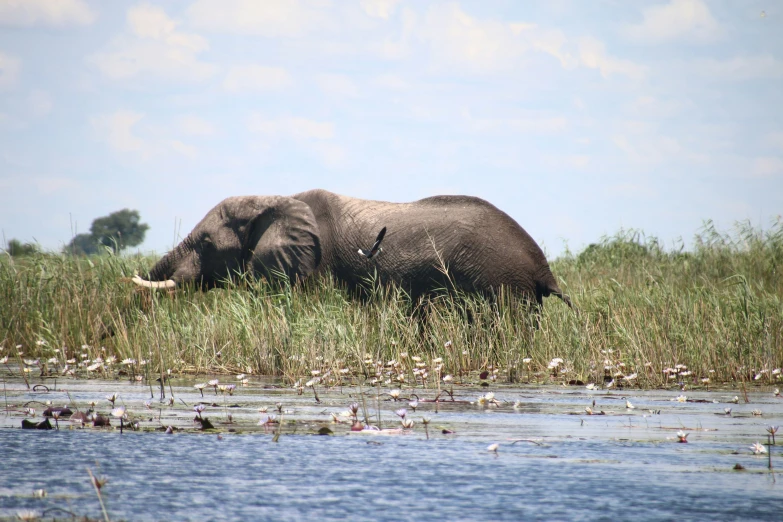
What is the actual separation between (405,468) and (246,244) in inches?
373

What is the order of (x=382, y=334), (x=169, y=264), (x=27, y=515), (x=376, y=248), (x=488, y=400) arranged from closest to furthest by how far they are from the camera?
(x=27, y=515) → (x=488, y=400) → (x=382, y=334) → (x=376, y=248) → (x=169, y=264)

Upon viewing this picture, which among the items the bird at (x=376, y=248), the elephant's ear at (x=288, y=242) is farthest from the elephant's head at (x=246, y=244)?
the bird at (x=376, y=248)

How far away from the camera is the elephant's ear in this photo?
12203 millimetres

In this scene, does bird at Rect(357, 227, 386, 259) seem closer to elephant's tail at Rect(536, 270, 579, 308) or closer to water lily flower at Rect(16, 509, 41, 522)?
elephant's tail at Rect(536, 270, 579, 308)

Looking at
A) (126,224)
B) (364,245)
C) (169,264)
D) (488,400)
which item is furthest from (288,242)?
(126,224)

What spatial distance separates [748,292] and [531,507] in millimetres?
7198

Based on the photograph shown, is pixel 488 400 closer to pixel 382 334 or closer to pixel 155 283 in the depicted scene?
pixel 382 334

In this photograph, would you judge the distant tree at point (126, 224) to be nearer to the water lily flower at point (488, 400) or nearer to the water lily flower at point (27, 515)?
the water lily flower at point (488, 400)

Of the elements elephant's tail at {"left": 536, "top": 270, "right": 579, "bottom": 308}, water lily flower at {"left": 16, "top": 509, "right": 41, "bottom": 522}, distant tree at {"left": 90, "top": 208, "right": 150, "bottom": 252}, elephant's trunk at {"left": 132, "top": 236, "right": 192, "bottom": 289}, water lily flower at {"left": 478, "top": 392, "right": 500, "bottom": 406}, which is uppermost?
distant tree at {"left": 90, "top": 208, "right": 150, "bottom": 252}

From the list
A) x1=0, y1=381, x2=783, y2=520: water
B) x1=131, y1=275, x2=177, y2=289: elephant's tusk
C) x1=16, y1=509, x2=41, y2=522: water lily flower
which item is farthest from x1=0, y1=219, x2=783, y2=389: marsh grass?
x1=16, y1=509, x2=41, y2=522: water lily flower

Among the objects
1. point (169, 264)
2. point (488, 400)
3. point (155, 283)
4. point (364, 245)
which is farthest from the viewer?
point (169, 264)

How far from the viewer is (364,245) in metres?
11.7

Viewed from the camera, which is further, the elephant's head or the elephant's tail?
the elephant's head

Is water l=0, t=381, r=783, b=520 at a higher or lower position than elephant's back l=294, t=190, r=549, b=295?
lower
